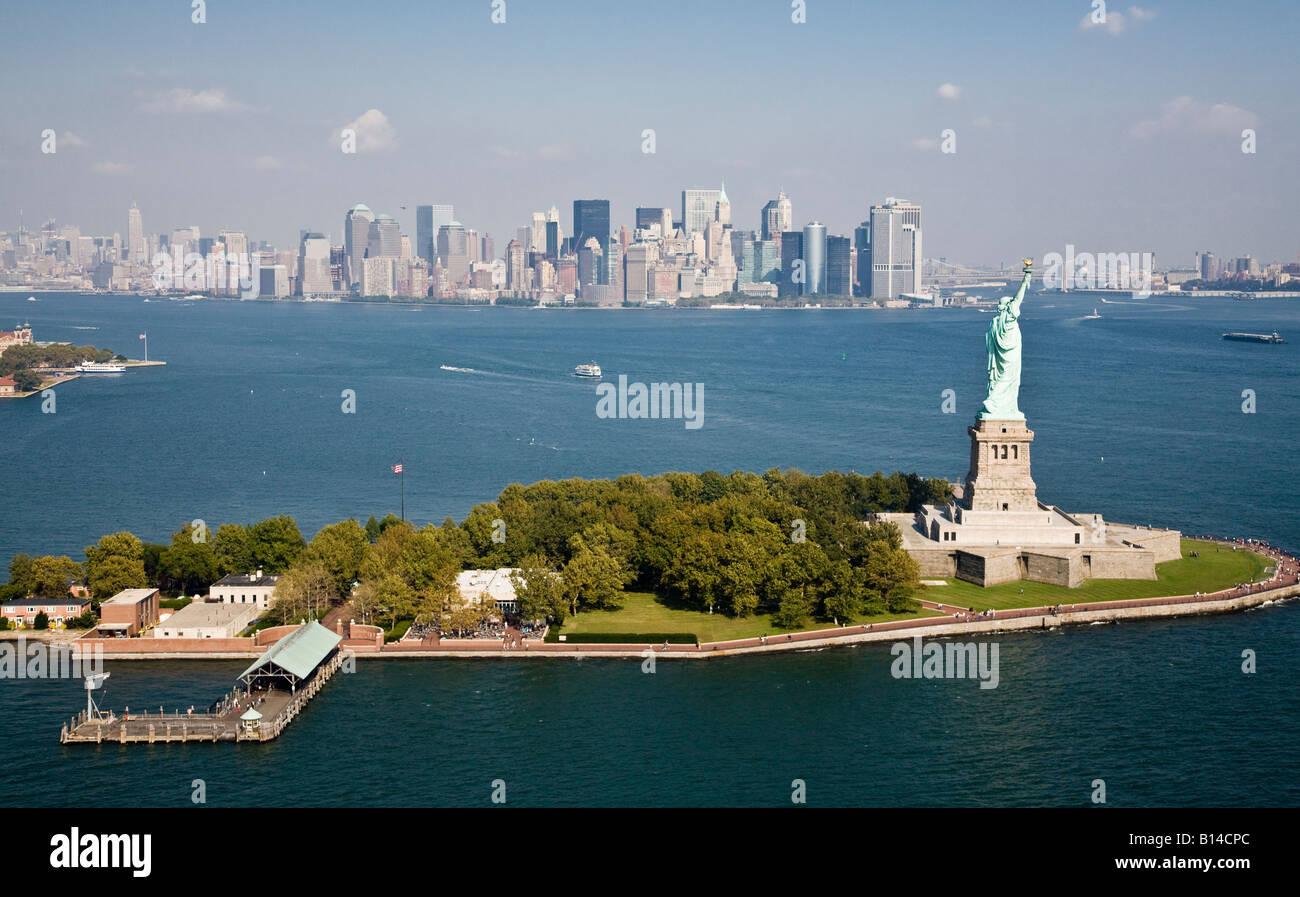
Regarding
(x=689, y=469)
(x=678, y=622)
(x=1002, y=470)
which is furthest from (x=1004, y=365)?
(x=689, y=469)

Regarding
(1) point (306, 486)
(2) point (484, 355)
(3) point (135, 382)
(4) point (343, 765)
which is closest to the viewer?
(4) point (343, 765)

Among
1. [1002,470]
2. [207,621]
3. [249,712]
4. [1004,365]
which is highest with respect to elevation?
[1004,365]

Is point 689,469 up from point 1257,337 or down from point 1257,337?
down

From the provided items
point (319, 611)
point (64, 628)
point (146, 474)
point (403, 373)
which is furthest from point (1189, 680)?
point (403, 373)

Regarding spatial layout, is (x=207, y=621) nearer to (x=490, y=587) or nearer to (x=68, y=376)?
(x=490, y=587)

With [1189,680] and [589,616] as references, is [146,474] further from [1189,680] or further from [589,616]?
[1189,680]

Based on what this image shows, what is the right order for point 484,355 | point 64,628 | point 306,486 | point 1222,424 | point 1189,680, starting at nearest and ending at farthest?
1. point 1189,680
2. point 64,628
3. point 306,486
4. point 1222,424
5. point 484,355
